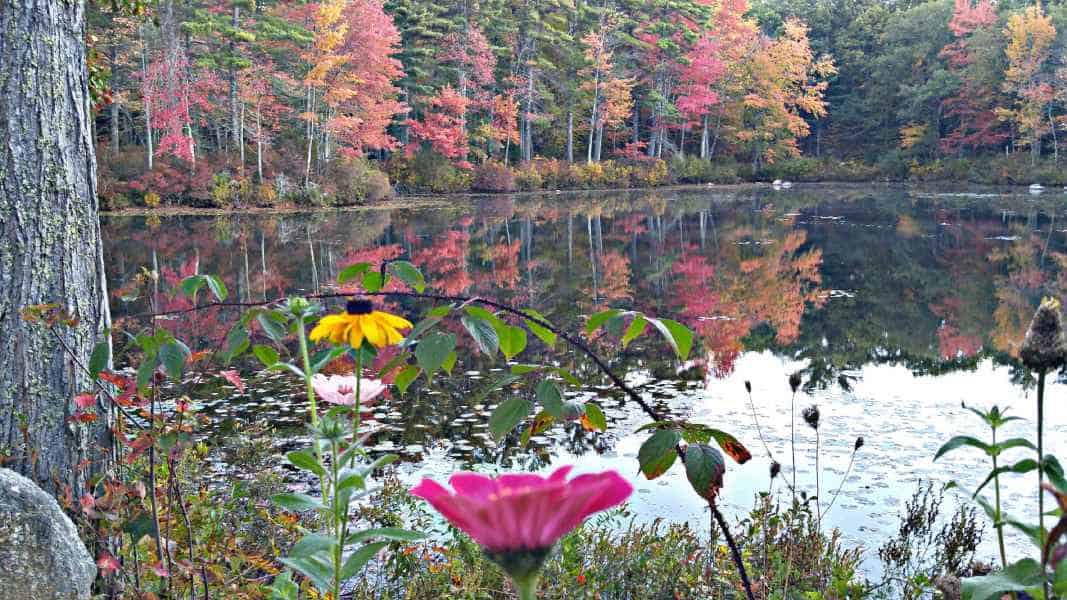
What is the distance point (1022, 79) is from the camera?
34.2 meters

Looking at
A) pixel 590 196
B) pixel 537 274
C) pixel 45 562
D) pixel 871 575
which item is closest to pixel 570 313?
pixel 537 274

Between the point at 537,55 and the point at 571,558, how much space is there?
32233 mm

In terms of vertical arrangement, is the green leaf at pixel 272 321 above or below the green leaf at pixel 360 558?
above

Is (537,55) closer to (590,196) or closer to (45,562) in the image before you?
(590,196)

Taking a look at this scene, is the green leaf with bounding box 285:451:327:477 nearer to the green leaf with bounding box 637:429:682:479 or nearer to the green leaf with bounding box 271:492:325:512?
the green leaf with bounding box 271:492:325:512

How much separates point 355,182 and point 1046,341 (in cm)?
2523

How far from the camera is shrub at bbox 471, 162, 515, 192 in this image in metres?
31.2

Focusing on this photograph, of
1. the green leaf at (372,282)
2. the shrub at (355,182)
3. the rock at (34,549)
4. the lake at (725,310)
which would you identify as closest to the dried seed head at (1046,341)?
the green leaf at (372,282)

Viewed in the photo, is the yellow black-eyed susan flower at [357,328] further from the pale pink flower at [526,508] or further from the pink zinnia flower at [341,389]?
the pale pink flower at [526,508]

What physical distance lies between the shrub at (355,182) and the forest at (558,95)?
0.06m

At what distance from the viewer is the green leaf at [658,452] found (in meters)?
1.42

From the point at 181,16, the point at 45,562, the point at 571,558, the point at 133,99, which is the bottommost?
the point at 571,558

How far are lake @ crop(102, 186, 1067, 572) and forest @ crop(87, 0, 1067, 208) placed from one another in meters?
3.28

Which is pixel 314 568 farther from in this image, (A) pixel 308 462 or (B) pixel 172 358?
(B) pixel 172 358
